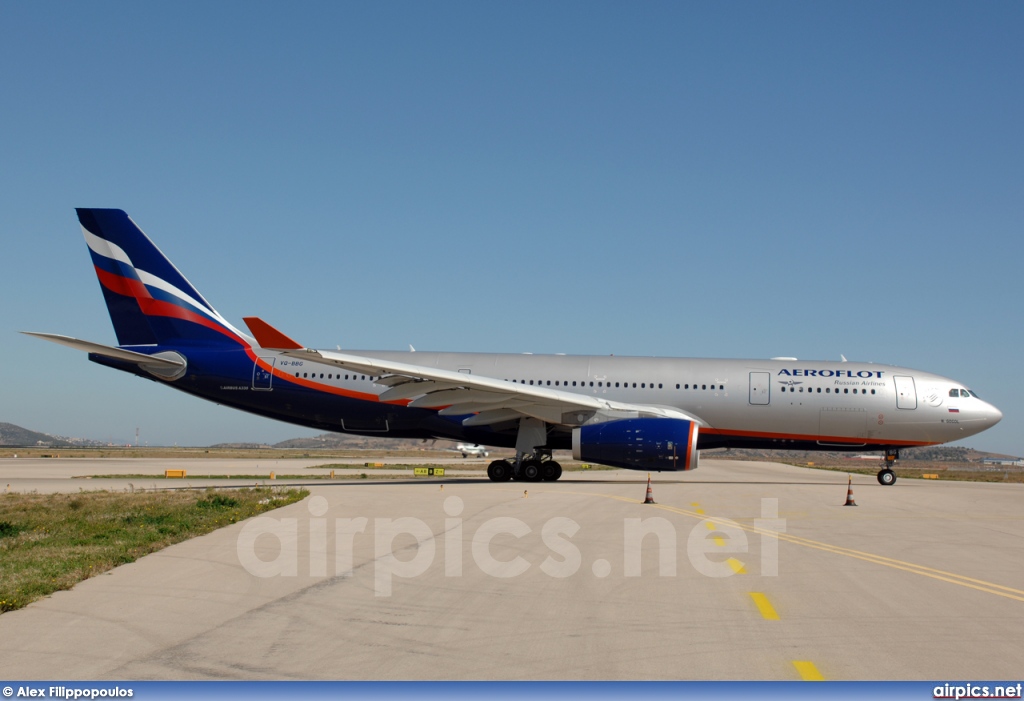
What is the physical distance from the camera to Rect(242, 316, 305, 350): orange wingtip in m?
21.8

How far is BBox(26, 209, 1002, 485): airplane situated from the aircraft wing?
0.29 m

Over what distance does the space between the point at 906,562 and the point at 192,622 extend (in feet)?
26.1

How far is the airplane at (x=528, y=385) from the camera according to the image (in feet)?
87.1

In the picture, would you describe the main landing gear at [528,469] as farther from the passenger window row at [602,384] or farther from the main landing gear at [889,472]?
the main landing gear at [889,472]

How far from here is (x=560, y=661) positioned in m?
5.71

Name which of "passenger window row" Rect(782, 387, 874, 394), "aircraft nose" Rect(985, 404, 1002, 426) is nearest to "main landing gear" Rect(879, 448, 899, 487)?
"passenger window row" Rect(782, 387, 874, 394)

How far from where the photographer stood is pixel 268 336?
22.0 meters

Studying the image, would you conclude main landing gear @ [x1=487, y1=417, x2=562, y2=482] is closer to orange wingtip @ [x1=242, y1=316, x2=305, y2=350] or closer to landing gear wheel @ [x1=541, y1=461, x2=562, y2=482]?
landing gear wheel @ [x1=541, y1=461, x2=562, y2=482]

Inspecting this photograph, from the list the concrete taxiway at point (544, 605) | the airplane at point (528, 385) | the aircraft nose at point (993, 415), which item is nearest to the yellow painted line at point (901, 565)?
the concrete taxiway at point (544, 605)

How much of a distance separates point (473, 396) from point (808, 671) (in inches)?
754

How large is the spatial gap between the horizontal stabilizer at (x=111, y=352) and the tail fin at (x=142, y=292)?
0.84 m

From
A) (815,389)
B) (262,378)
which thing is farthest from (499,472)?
(815,389)

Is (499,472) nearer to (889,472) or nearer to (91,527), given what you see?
(889,472)

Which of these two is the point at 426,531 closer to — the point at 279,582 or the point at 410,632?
the point at 279,582
